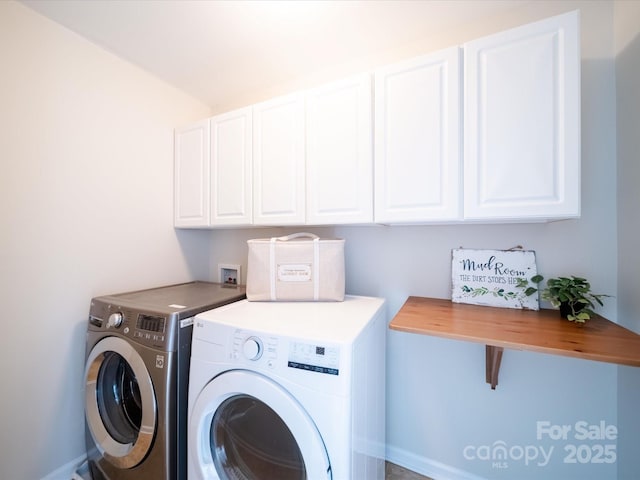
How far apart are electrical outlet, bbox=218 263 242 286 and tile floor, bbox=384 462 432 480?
149 cm

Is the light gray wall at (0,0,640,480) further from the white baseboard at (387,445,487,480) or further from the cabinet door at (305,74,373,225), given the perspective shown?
the cabinet door at (305,74,373,225)

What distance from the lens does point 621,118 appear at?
3.30 feet

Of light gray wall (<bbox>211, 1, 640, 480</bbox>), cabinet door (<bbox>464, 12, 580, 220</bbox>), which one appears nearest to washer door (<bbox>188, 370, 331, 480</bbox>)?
light gray wall (<bbox>211, 1, 640, 480</bbox>)

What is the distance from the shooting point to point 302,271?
131cm

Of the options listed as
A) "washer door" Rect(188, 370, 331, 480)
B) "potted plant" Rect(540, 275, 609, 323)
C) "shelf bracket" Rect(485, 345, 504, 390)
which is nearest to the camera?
"washer door" Rect(188, 370, 331, 480)

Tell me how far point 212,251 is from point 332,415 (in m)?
1.71

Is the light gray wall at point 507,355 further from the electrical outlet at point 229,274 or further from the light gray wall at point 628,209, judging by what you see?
the electrical outlet at point 229,274

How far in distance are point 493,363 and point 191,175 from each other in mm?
2062

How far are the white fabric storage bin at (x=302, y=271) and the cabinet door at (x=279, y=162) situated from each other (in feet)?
0.56

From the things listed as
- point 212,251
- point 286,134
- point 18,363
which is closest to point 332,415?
point 286,134

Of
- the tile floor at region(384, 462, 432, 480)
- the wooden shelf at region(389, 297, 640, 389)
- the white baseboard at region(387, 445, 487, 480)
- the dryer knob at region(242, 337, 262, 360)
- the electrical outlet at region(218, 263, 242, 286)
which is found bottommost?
the tile floor at region(384, 462, 432, 480)

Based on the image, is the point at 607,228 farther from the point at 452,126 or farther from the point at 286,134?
the point at 286,134

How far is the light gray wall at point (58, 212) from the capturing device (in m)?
1.16

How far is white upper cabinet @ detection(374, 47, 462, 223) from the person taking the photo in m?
1.04
